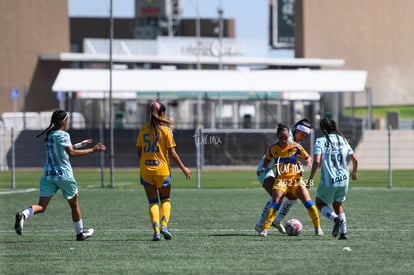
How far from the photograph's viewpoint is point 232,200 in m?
27.2

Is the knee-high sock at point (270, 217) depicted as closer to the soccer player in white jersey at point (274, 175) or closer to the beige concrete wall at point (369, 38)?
the soccer player in white jersey at point (274, 175)

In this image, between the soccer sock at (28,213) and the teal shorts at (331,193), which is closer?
the teal shorts at (331,193)

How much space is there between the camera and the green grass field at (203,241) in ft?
45.1

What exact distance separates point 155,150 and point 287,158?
190 centimetres

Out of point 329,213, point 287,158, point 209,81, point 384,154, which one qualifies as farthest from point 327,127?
point 209,81

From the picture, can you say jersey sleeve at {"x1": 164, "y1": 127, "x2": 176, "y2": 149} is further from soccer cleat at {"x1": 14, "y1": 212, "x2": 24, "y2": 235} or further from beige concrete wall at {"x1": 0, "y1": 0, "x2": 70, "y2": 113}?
beige concrete wall at {"x1": 0, "y1": 0, "x2": 70, "y2": 113}

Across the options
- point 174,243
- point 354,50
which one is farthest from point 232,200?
point 354,50

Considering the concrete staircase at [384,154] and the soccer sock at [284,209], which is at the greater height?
the soccer sock at [284,209]

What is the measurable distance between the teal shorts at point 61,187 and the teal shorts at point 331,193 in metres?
3.34

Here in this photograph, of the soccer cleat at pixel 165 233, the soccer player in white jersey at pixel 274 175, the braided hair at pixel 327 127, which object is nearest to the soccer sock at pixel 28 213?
the soccer cleat at pixel 165 233

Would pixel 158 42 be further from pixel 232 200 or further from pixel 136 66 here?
pixel 232 200

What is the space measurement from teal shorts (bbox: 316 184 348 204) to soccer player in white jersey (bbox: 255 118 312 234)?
0.83m

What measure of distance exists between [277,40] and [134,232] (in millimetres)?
70010

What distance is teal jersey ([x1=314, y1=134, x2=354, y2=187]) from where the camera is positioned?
1681 centimetres
